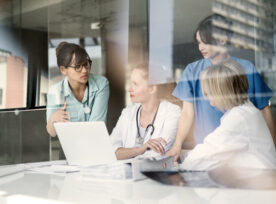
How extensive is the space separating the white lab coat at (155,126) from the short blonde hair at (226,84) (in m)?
0.31

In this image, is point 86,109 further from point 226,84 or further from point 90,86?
point 226,84

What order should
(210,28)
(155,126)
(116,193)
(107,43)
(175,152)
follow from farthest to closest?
(107,43), (155,126), (175,152), (210,28), (116,193)

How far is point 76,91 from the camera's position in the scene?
3.43 meters

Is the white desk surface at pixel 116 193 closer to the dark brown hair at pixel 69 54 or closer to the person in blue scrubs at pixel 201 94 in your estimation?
the person in blue scrubs at pixel 201 94

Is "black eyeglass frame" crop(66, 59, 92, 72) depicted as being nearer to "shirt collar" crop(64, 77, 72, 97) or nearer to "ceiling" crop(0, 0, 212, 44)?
"shirt collar" crop(64, 77, 72, 97)

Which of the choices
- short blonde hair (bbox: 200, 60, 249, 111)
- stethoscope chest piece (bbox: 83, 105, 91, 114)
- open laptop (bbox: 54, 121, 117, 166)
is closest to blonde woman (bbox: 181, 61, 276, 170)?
short blonde hair (bbox: 200, 60, 249, 111)

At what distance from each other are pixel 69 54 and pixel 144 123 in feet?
3.33

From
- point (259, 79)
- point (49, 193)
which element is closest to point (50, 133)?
point (49, 193)

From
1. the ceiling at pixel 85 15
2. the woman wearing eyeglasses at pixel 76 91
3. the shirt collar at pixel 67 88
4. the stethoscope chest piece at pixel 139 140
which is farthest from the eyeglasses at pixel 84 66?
the stethoscope chest piece at pixel 139 140

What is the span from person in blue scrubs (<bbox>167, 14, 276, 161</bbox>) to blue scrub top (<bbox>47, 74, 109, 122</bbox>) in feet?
2.34

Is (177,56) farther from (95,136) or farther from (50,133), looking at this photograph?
(50,133)

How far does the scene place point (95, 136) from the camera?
121 inches

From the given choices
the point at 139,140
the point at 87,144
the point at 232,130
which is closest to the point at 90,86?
the point at 87,144

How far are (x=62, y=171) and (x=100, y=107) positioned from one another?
25.2 inches
